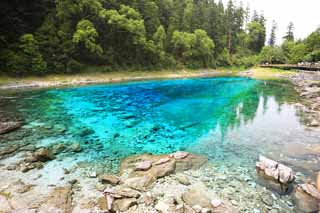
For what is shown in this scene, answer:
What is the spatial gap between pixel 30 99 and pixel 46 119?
20.1 ft

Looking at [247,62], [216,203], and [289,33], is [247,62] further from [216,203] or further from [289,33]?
[216,203]

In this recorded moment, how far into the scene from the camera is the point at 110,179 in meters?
5.29

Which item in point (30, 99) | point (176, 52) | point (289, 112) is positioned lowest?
point (289, 112)

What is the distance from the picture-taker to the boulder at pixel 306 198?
430 centimetres

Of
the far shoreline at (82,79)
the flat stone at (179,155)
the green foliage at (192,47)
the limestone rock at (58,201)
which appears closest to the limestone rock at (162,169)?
the flat stone at (179,155)

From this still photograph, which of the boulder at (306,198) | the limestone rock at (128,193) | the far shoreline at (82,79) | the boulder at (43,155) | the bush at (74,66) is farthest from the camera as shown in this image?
the bush at (74,66)

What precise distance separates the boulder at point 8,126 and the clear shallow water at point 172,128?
466 millimetres

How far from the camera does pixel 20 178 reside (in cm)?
536

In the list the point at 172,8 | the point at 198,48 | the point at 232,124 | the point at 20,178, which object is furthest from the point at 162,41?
the point at 20,178

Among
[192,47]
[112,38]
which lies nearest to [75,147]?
[112,38]

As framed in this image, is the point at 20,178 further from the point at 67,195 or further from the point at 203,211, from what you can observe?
the point at 203,211

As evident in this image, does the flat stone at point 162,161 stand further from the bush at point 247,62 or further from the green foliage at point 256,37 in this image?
the green foliage at point 256,37

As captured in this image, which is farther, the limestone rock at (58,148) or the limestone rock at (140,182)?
the limestone rock at (58,148)

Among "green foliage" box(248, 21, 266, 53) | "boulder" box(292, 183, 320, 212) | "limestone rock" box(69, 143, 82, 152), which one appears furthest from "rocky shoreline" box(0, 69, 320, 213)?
"green foliage" box(248, 21, 266, 53)
